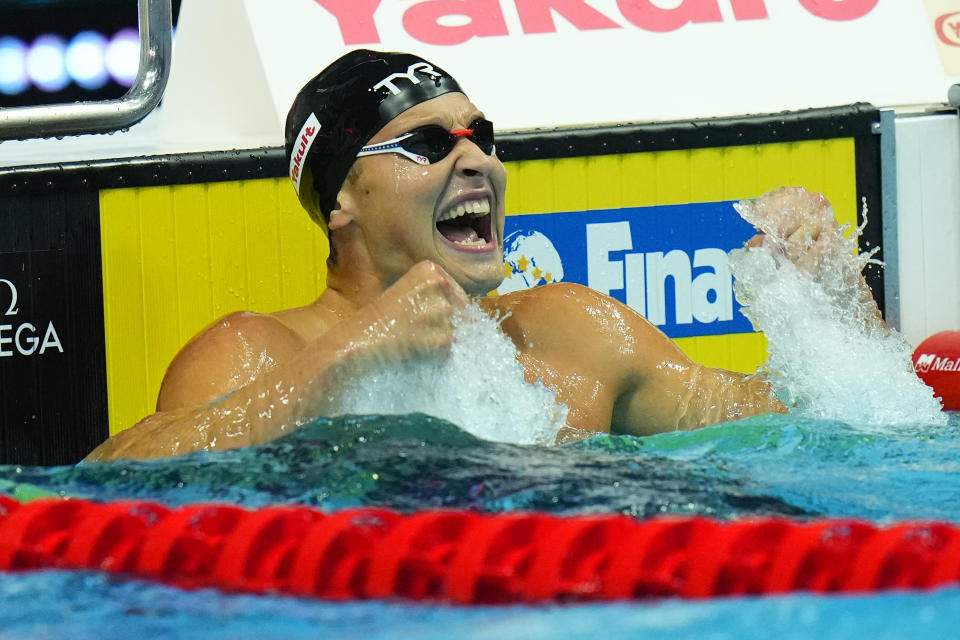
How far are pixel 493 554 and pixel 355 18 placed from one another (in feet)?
8.56

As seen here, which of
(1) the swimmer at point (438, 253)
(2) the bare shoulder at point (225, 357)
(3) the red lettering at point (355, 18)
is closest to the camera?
(2) the bare shoulder at point (225, 357)

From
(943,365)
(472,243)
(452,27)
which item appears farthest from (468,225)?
(943,365)

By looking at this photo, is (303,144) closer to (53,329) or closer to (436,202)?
(436,202)

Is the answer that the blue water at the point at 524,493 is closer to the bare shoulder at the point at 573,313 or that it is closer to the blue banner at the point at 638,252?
the bare shoulder at the point at 573,313

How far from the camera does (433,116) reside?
2463 mm

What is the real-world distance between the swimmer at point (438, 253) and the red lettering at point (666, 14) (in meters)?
1.35

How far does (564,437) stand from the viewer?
91.5 inches

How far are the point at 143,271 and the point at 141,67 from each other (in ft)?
1.95

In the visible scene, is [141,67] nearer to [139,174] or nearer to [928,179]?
[139,174]

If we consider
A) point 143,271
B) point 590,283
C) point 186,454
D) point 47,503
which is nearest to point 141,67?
point 143,271

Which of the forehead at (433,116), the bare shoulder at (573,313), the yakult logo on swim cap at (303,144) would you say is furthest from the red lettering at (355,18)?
the bare shoulder at (573,313)

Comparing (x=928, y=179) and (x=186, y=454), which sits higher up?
(x=928, y=179)

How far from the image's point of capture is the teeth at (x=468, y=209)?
7.92 ft

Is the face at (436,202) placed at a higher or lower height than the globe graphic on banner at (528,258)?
higher
